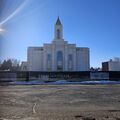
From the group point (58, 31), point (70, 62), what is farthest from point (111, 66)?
point (58, 31)

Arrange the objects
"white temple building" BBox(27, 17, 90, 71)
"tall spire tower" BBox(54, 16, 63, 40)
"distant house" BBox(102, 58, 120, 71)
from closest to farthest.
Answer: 1. "white temple building" BBox(27, 17, 90, 71)
2. "tall spire tower" BBox(54, 16, 63, 40)
3. "distant house" BBox(102, 58, 120, 71)

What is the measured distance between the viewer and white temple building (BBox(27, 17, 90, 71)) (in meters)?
105

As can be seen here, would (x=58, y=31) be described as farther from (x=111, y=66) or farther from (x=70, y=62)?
(x=111, y=66)

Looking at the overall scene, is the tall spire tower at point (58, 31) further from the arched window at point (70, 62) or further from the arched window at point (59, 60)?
the arched window at point (70, 62)

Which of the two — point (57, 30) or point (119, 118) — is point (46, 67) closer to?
point (57, 30)

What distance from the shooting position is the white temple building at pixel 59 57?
105 meters

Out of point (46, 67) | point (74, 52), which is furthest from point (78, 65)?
point (46, 67)

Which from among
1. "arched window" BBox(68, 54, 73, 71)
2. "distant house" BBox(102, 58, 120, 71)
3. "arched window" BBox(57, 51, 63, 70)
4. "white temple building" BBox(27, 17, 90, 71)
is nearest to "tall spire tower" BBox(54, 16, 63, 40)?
"white temple building" BBox(27, 17, 90, 71)

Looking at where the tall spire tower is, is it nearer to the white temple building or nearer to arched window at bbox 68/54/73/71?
the white temple building

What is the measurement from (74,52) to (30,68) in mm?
17787

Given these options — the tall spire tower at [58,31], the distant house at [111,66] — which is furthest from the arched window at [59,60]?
the distant house at [111,66]

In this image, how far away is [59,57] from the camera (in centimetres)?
A: 10588

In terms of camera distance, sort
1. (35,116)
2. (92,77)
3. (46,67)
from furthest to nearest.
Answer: (46,67) < (92,77) < (35,116)

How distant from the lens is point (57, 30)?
109312 millimetres
